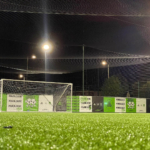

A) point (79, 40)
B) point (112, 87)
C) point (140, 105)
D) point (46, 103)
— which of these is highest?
point (79, 40)

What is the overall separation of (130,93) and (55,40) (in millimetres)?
8423

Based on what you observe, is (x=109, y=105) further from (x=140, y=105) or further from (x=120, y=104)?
(x=140, y=105)

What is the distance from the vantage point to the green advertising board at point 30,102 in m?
13.9

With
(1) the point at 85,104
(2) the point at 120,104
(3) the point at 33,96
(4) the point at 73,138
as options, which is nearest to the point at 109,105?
(2) the point at 120,104

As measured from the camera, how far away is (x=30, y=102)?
555 inches

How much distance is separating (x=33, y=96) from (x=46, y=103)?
919 mm

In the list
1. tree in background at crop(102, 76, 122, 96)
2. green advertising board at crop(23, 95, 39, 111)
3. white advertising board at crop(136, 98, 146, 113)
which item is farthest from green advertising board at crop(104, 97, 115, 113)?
tree in background at crop(102, 76, 122, 96)

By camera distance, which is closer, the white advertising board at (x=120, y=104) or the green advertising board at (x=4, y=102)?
the green advertising board at (x=4, y=102)

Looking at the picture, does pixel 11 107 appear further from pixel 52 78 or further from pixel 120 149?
pixel 52 78

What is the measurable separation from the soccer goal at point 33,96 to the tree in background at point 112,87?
9283 millimetres

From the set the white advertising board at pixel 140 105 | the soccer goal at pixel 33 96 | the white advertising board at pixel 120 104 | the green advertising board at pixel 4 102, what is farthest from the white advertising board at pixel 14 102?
the white advertising board at pixel 140 105

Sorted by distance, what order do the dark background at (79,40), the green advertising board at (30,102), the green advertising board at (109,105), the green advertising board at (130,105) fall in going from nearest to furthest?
the green advertising board at (30,102)
the dark background at (79,40)
the green advertising board at (109,105)
the green advertising board at (130,105)

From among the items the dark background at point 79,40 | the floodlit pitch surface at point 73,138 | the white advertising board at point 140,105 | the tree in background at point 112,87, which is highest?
the dark background at point 79,40

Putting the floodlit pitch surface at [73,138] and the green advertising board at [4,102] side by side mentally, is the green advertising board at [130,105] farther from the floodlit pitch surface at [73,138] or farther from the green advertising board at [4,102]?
the floodlit pitch surface at [73,138]
